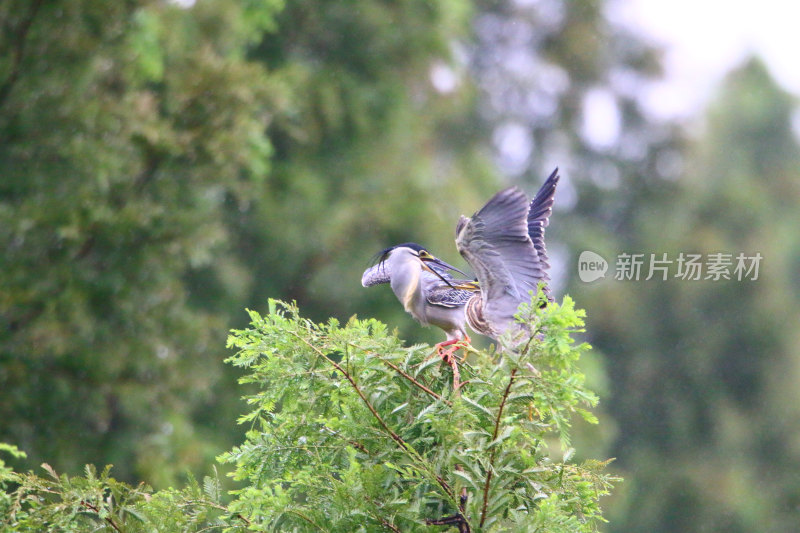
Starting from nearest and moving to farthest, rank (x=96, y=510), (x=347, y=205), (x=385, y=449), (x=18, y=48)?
(x=385, y=449) → (x=96, y=510) → (x=18, y=48) → (x=347, y=205)

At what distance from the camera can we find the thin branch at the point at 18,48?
5945mm

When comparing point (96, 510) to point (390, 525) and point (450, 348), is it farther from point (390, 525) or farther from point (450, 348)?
point (450, 348)

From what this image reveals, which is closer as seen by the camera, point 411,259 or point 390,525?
point 390,525

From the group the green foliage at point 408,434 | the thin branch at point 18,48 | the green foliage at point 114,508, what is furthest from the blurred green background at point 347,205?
the green foliage at point 408,434

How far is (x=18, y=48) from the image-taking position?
5961 mm

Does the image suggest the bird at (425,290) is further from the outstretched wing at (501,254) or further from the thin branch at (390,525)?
the thin branch at (390,525)

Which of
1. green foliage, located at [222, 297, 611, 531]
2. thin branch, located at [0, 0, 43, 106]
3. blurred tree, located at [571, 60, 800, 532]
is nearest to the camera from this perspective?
green foliage, located at [222, 297, 611, 531]

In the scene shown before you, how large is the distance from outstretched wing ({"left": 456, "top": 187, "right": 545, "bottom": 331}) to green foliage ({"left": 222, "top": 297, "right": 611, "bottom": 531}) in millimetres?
474

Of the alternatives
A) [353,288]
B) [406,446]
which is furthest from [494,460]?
[353,288]

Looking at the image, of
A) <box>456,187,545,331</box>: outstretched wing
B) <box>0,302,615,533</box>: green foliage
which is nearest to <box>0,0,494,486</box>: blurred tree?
<box>0,302,615,533</box>: green foliage

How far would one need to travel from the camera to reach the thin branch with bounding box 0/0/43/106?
5.95 m

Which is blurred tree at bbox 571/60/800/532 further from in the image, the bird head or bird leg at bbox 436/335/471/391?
bird leg at bbox 436/335/471/391

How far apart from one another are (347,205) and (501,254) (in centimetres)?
669

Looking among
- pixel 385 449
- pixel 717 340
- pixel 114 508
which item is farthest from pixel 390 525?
pixel 717 340
